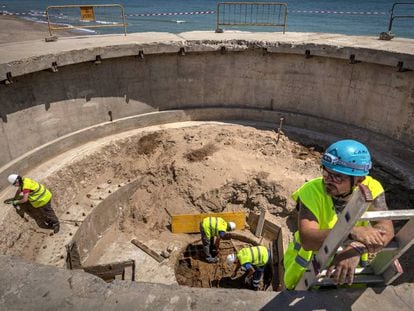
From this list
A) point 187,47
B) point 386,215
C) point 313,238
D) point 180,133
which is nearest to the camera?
point 386,215

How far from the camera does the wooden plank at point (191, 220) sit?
358 inches

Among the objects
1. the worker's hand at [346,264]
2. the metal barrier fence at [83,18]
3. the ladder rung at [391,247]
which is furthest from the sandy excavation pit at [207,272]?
the metal barrier fence at [83,18]

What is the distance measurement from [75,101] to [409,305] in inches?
427

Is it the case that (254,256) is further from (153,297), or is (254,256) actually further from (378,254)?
(153,297)

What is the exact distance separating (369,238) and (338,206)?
79 centimetres

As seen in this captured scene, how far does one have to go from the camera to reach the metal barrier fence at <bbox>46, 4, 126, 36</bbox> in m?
11.4

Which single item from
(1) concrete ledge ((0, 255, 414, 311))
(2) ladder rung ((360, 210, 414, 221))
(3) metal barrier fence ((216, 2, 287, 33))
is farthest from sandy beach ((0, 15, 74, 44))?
(2) ladder rung ((360, 210, 414, 221))

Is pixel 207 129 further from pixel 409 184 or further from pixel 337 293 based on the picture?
pixel 337 293

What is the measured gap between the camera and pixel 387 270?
235 centimetres

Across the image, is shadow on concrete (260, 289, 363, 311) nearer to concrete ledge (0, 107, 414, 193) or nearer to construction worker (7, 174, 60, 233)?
construction worker (7, 174, 60, 233)

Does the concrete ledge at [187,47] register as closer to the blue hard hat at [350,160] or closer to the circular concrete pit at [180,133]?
the circular concrete pit at [180,133]

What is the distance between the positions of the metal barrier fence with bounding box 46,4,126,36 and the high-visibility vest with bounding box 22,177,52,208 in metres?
5.57

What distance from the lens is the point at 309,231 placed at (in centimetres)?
265

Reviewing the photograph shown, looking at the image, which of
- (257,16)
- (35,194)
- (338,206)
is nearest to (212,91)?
(35,194)
